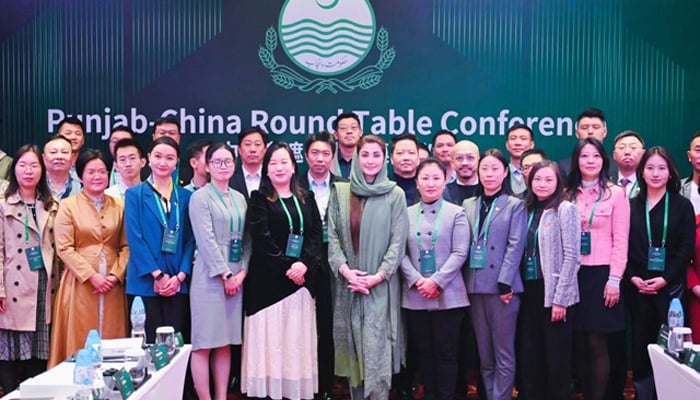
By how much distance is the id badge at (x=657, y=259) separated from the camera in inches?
170

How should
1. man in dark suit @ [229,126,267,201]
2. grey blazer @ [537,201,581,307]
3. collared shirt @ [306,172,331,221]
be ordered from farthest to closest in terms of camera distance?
man in dark suit @ [229,126,267,201]
collared shirt @ [306,172,331,221]
grey blazer @ [537,201,581,307]

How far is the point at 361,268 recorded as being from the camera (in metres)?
4.36

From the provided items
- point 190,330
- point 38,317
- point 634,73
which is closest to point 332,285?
point 190,330

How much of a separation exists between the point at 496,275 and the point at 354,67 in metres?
2.66

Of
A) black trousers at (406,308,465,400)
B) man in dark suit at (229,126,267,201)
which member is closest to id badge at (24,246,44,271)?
man in dark suit at (229,126,267,201)

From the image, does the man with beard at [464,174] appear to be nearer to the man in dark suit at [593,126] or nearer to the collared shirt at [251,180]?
the man in dark suit at [593,126]

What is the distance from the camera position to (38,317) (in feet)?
14.8

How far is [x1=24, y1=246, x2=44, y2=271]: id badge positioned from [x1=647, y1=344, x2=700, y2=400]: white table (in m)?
3.24

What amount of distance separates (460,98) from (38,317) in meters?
3.57

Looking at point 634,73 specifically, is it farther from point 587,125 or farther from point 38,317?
point 38,317

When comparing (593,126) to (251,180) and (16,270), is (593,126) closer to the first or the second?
(251,180)

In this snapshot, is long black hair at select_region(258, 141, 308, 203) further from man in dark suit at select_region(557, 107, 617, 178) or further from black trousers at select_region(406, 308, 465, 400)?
man in dark suit at select_region(557, 107, 617, 178)

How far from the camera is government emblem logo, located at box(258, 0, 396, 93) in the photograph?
638cm

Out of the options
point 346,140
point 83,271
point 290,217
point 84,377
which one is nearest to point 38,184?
point 83,271
